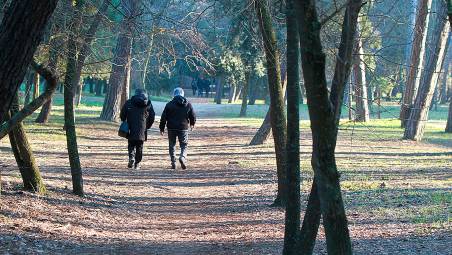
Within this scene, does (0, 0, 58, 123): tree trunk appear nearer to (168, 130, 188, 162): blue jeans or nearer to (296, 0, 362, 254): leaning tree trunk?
(296, 0, 362, 254): leaning tree trunk

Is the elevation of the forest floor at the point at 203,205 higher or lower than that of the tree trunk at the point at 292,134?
lower

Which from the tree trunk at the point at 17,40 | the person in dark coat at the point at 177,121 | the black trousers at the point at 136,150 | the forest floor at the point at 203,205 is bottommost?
the forest floor at the point at 203,205

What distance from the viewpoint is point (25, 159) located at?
11969 millimetres

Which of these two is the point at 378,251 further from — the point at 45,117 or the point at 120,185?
the point at 45,117

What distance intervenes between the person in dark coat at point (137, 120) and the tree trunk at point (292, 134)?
1045 centimetres

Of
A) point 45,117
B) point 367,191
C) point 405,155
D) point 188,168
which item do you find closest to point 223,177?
point 188,168

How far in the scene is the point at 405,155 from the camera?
2373 centimetres

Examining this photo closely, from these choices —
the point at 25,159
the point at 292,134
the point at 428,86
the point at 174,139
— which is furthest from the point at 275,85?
the point at 428,86

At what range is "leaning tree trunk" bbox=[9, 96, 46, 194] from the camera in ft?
38.7

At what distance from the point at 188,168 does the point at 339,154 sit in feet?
19.1

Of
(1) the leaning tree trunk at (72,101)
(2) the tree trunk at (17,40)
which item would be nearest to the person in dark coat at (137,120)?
(1) the leaning tree trunk at (72,101)

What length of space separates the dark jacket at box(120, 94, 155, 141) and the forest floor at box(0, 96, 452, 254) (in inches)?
37.1

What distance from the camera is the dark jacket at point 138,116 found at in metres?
18.2

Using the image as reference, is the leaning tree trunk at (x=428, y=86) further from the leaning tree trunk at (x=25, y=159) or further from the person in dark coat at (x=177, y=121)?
the leaning tree trunk at (x=25, y=159)
